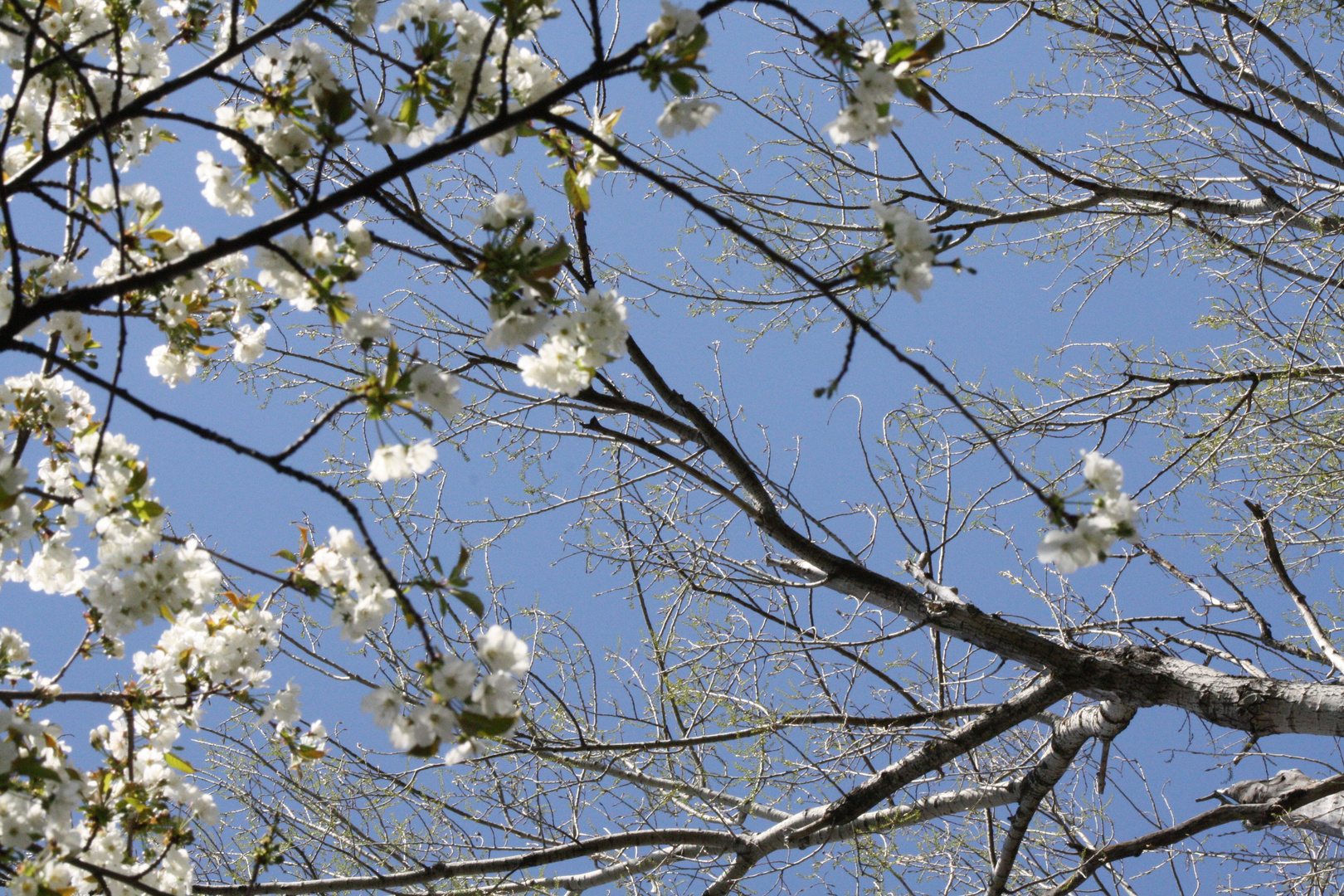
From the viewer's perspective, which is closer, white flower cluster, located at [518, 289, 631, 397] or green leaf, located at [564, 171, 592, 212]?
white flower cluster, located at [518, 289, 631, 397]

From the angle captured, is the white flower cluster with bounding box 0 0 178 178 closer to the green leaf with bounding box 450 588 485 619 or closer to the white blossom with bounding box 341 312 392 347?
the white blossom with bounding box 341 312 392 347

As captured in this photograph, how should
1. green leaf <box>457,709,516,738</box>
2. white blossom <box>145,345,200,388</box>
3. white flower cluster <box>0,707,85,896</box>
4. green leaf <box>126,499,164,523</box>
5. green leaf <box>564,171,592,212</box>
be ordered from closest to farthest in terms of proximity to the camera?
green leaf <box>457,709,516,738</box> → white flower cluster <box>0,707,85,896</box> → green leaf <box>126,499,164,523</box> → green leaf <box>564,171,592,212</box> → white blossom <box>145,345,200,388</box>

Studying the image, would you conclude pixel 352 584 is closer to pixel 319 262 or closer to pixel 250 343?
pixel 319 262

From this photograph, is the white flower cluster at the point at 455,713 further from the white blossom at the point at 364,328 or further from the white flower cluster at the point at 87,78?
the white flower cluster at the point at 87,78

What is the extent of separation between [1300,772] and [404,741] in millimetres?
3226

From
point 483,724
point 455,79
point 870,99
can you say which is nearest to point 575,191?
point 455,79

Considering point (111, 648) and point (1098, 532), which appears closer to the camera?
point (1098, 532)

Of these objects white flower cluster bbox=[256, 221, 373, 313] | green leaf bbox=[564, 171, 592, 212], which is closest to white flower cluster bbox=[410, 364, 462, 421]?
white flower cluster bbox=[256, 221, 373, 313]

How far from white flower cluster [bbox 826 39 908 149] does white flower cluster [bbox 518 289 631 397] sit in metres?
0.44

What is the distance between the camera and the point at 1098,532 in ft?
3.86

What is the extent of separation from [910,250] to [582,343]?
52cm

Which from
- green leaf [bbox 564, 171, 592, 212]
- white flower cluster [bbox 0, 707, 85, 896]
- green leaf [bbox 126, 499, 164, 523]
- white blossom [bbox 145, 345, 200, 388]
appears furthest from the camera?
white blossom [bbox 145, 345, 200, 388]

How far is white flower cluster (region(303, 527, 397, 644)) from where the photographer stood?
1.50 m

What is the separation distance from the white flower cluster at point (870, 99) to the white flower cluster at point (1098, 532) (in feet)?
1.92
